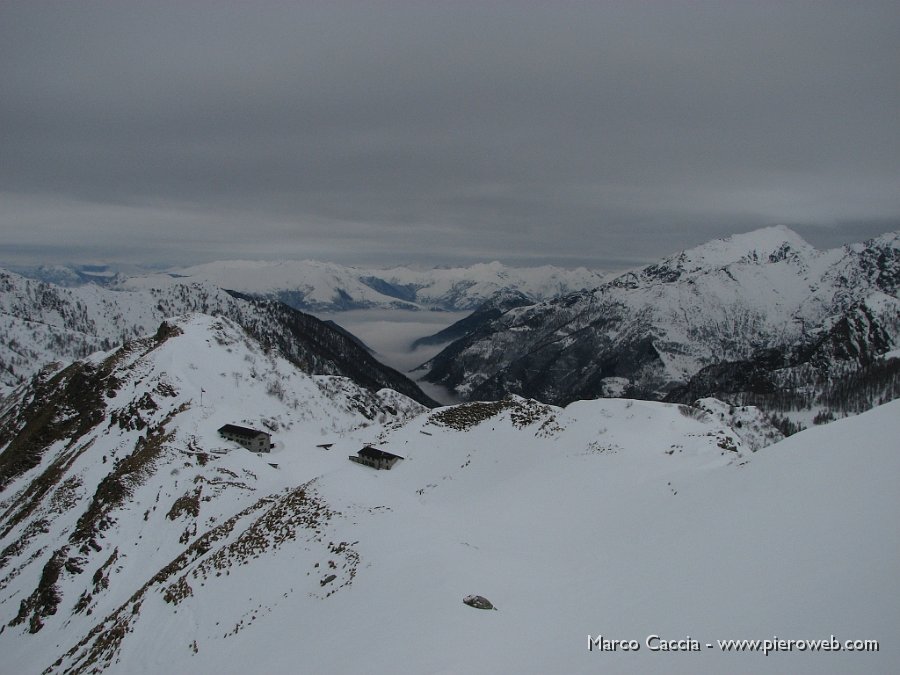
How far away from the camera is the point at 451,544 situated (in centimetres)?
2327

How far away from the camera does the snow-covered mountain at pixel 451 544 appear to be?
39.8 feet

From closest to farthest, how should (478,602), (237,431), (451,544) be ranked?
(478,602) < (451,544) < (237,431)

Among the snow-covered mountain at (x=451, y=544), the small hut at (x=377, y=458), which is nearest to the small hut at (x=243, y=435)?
the snow-covered mountain at (x=451, y=544)

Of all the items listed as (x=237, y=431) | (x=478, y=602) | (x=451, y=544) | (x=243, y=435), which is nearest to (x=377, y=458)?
(x=243, y=435)

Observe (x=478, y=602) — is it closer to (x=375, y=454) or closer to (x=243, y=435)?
(x=375, y=454)

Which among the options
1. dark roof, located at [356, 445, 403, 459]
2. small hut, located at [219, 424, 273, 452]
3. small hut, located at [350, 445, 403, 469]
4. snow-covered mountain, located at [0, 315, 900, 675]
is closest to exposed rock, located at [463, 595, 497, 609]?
snow-covered mountain, located at [0, 315, 900, 675]

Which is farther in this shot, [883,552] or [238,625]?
[238,625]

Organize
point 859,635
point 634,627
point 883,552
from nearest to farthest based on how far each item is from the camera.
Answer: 1. point 859,635
2. point 883,552
3. point 634,627

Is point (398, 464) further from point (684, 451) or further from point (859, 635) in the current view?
point (859, 635)

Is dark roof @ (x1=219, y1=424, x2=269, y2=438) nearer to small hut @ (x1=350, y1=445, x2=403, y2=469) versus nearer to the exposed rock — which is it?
small hut @ (x1=350, y1=445, x2=403, y2=469)

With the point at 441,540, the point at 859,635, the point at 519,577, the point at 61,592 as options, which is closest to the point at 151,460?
the point at 61,592

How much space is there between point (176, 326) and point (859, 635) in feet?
310

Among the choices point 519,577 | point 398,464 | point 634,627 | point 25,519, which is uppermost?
point 634,627

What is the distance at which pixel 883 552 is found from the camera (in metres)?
11.0
